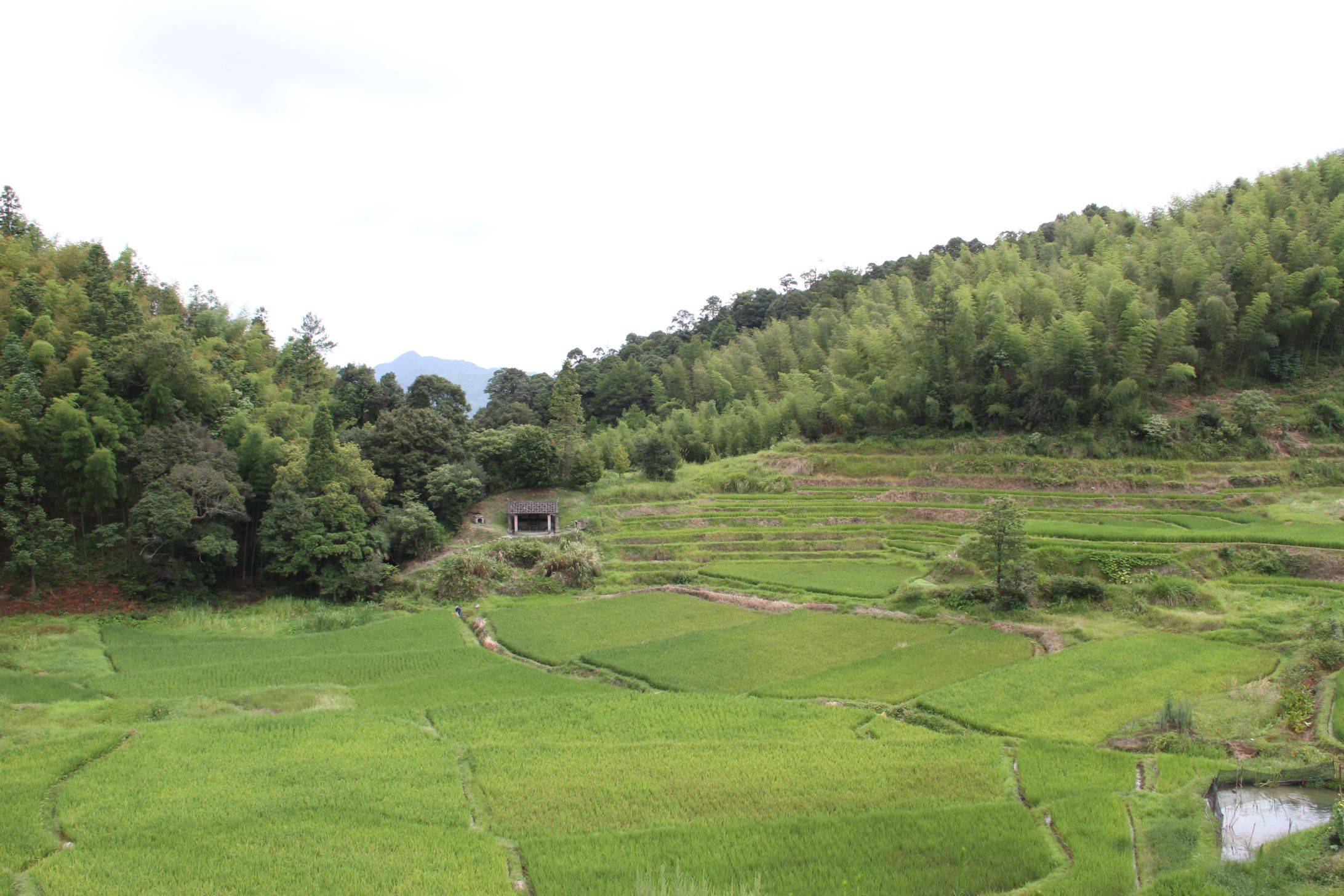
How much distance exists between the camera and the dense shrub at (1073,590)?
23.7 m

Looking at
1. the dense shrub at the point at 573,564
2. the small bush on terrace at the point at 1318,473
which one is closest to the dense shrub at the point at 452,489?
the dense shrub at the point at 573,564

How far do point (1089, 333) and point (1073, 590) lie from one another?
21.0 m

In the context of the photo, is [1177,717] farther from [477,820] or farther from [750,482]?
[750,482]

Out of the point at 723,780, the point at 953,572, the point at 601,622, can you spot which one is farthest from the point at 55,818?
the point at 953,572

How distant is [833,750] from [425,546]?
24383mm

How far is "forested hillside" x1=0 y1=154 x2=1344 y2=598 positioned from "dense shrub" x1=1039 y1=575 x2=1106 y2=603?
18.2 meters

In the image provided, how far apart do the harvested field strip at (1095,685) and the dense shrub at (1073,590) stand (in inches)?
131

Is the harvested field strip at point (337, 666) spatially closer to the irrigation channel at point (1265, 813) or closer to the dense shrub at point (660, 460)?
the irrigation channel at point (1265, 813)

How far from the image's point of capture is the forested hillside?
29.6 m

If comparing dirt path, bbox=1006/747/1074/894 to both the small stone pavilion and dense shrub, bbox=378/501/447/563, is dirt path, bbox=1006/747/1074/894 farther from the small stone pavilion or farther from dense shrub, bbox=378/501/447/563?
the small stone pavilion

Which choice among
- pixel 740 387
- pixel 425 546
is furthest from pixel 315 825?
pixel 740 387

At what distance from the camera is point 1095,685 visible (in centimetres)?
1758

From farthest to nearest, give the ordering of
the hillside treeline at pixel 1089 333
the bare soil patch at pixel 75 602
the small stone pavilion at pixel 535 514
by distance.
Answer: the hillside treeline at pixel 1089 333 < the small stone pavilion at pixel 535 514 < the bare soil patch at pixel 75 602

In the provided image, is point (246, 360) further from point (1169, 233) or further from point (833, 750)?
point (1169, 233)
